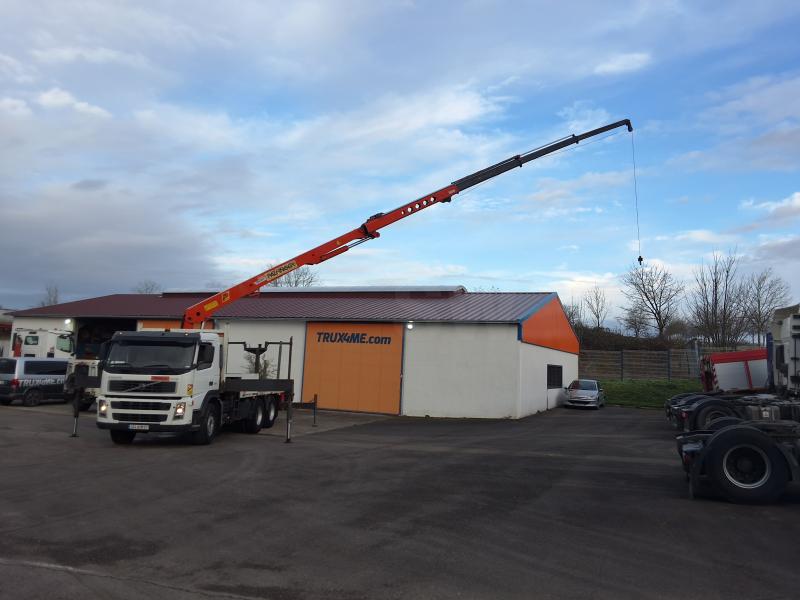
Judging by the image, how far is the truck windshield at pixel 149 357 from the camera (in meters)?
15.1

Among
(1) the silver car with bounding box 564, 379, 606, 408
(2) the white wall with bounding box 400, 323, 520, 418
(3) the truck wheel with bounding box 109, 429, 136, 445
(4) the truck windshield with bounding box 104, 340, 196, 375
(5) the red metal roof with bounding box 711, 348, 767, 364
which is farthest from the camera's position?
(1) the silver car with bounding box 564, 379, 606, 408

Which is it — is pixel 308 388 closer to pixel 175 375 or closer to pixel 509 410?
pixel 509 410

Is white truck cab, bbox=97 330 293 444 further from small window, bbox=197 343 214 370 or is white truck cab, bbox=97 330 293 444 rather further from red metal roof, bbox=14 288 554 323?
red metal roof, bbox=14 288 554 323

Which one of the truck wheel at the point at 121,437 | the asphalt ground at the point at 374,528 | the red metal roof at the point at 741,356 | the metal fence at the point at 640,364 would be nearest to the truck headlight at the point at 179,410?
the asphalt ground at the point at 374,528

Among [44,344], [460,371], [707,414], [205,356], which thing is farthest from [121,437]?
[44,344]

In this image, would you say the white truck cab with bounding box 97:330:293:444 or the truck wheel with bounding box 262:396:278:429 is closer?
the white truck cab with bounding box 97:330:293:444

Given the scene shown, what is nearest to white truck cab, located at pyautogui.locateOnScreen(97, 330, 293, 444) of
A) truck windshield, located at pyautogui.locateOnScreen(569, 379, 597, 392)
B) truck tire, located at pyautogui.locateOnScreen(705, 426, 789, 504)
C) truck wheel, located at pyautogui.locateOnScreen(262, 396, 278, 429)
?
truck wheel, located at pyautogui.locateOnScreen(262, 396, 278, 429)

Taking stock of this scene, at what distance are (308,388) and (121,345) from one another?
13637 mm

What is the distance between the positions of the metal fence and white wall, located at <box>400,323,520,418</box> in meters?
23.2

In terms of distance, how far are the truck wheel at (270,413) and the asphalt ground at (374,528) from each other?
5.42 meters

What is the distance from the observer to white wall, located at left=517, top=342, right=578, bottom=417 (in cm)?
2589

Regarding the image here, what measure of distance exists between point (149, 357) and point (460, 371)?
1351 cm

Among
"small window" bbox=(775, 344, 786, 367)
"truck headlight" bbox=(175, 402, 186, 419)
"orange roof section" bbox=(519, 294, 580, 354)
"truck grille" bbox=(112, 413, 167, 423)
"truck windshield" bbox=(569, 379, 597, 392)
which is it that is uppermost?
"orange roof section" bbox=(519, 294, 580, 354)

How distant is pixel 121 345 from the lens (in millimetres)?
15672
